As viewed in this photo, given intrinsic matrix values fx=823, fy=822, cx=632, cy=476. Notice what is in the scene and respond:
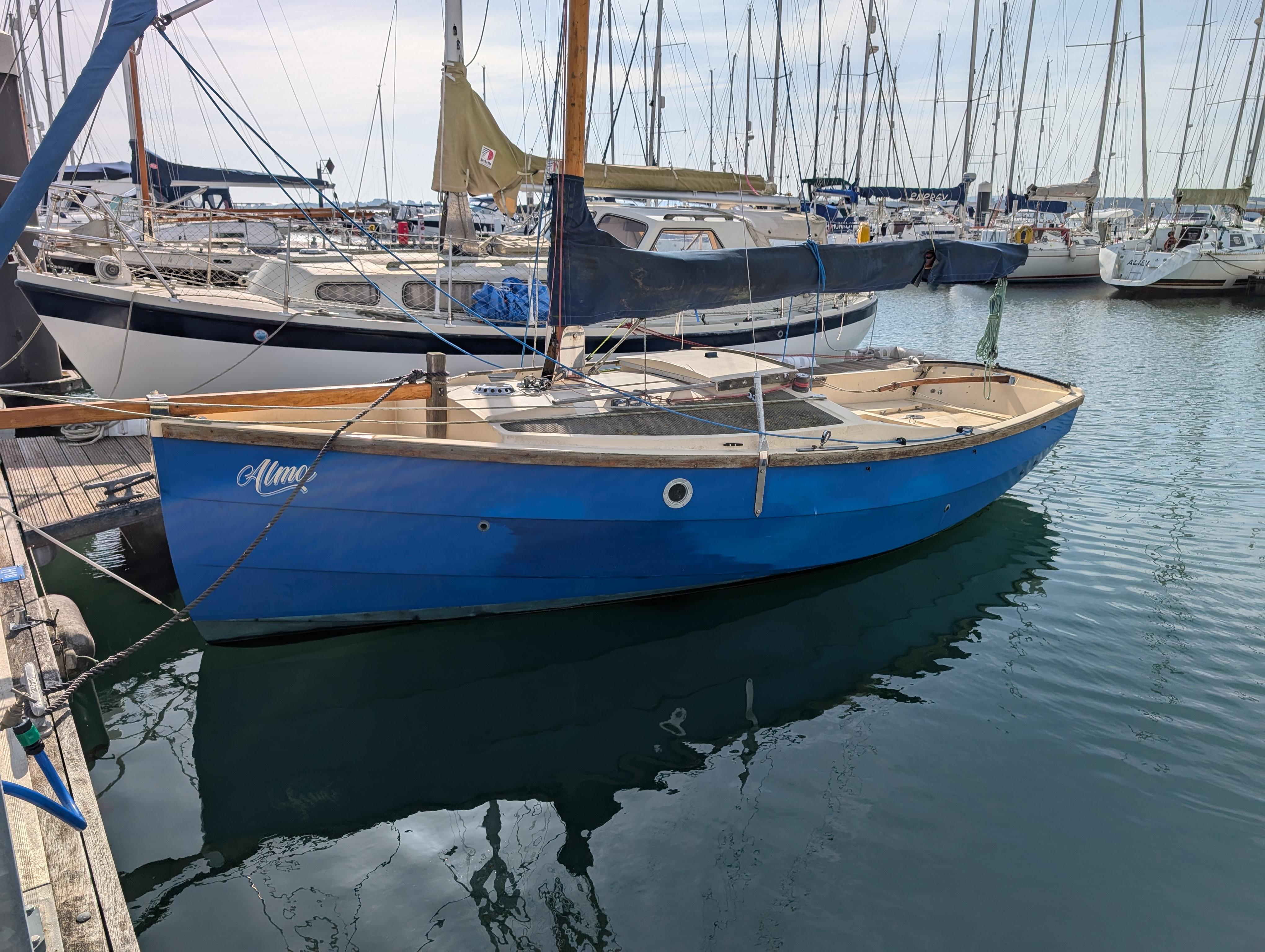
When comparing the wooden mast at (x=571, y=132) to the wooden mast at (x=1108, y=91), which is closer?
the wooden mast at (x=571, y=132)

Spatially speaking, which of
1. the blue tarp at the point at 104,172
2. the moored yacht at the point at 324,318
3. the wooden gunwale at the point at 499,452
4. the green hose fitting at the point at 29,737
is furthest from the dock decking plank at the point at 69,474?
the blue tarp at the point at 104,172

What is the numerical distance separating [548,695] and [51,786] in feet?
10.5

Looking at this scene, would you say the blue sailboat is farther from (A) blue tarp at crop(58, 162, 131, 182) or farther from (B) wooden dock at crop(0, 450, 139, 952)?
(A) blue tarp at crop(58, 162, 131, 182)

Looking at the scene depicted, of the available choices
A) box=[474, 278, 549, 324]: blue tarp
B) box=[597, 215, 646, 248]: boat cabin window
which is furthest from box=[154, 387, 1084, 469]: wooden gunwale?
box=[597, 215, 646, 248]: boat cabin window

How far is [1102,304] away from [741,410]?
30.6 metres

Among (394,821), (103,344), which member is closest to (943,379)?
(394,821)

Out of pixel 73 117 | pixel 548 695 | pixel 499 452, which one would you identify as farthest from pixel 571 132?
pixel 548 695

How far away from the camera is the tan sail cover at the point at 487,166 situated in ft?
38.4

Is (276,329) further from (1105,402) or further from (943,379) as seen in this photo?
(1105,402)

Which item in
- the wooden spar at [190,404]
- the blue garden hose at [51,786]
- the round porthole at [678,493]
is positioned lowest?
the blue garden hose at [51,786]

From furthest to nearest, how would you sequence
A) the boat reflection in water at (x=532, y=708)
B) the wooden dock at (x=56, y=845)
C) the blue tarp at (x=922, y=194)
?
the blue tarp at (x=922, y=194)
the boat reflection in water at (x=532, y=708)
the wooden dock at (x=56, y=845)

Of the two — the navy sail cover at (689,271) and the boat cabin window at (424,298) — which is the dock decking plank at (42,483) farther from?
the boat cabin window at (424,298)

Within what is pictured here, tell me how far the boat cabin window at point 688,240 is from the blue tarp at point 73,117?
8810mm

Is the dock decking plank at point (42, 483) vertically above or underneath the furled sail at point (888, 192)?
underneath
